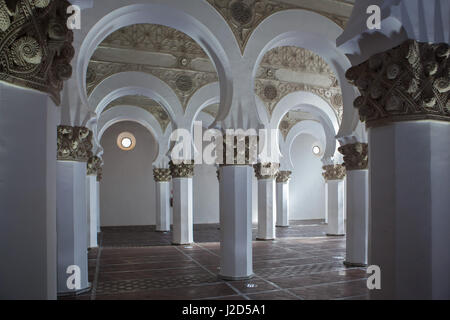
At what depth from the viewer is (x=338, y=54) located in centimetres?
746

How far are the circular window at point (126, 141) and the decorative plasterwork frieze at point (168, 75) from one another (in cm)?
817

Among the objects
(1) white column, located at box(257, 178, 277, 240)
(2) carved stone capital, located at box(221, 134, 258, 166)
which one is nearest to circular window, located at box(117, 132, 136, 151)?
(1) white column, located at box(257, 178, 277, 240)

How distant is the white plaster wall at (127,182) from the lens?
1764 cm

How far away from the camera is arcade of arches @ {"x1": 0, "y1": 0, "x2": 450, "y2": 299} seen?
97.3 inches

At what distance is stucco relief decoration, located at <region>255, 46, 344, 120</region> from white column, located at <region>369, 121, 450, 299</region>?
824cm

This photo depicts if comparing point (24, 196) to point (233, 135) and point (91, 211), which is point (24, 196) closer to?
point (233, 135)

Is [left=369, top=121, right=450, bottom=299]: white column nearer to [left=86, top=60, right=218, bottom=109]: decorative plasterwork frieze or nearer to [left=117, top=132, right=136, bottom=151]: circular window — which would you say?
[left=86, top=60, right=218, bottom=109]: decorative plasterwork frieze

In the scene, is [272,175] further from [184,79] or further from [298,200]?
[298,200]

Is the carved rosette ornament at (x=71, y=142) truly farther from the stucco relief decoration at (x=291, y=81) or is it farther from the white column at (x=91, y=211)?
the stucco relief decoration at (x=291, y=81)

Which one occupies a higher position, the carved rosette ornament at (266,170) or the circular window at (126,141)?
the circular window at (126,141)

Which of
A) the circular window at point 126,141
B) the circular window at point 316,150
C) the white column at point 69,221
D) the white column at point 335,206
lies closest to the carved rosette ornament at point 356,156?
the white column at point 335,206

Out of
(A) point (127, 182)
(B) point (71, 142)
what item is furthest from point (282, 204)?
(B) point (71, 142)

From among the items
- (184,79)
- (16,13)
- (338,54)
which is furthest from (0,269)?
(184,79)
